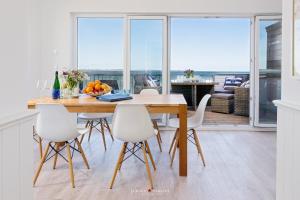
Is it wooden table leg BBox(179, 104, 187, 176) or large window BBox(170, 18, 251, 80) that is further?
large window BBox(170, 18, 251, 80)

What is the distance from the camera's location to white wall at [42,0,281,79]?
5.49 meters

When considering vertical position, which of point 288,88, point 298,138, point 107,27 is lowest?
point 298,138

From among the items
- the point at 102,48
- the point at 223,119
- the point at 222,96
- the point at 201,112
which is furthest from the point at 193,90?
the point at 201,112

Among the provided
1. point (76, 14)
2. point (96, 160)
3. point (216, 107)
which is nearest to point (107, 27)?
point (76, 14)

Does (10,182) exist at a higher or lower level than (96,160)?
higher

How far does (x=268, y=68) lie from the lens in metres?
5.69

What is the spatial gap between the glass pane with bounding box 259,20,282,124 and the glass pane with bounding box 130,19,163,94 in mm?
1893

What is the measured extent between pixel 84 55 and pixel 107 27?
0.73 meters

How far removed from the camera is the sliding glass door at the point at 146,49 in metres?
5.70

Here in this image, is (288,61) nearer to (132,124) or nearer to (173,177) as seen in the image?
(132,124)

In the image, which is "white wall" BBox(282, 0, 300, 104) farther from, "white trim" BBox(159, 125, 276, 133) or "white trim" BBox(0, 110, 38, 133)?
"white trim" BBox(159, 125, 276, 133)

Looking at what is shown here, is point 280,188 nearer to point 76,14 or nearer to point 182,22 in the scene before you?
point 76,14

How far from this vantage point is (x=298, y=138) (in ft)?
5.35

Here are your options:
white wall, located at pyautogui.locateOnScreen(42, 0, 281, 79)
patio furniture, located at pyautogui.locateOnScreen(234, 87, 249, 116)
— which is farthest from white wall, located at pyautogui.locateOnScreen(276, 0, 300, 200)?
patio furniture, located at pyautogui.locateOnScreen(234, 87, 249, 116)
